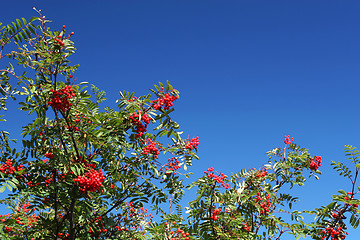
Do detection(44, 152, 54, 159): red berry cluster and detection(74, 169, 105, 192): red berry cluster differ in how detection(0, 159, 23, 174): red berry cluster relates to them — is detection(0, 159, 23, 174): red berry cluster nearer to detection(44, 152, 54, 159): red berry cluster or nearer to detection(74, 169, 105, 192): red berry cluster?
A: detection(44, 152, 54, 159): red berry cluster

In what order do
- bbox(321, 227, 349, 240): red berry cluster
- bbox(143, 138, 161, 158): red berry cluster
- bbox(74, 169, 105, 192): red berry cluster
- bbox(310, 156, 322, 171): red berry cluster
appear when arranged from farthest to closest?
bbox(310, 156, 322, 171): red berry cluster → bbox(143, 138, 161, 158): red berry cluster → bbox(321, 227, 349, 240): red berry cluster → bbox(74, 169, 105, 192): red berry cluster

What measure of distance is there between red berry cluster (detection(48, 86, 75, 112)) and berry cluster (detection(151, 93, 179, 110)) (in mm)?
1532

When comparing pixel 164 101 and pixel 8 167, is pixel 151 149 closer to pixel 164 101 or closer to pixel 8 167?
pixel 164 101

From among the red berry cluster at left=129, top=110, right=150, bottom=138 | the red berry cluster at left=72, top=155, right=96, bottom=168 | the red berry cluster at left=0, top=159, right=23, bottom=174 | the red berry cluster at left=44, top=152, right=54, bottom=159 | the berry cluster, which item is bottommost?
the red berry cluster at left=0, top=159, right=23, bottom=174

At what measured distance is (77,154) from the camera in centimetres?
607

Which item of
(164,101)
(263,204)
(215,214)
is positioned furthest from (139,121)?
(263,204)

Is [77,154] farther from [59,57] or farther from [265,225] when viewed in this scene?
[265,225]

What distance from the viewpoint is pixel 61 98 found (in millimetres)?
5414

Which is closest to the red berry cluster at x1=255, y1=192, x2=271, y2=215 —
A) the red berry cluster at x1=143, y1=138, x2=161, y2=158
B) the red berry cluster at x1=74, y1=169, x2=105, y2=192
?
the red berry cluster at x1=143, y1=138, x2=161, y2=158

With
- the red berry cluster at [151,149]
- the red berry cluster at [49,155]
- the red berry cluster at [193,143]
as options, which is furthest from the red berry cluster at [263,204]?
the red berry cluster at [49,155]

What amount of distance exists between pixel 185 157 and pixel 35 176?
3.05 meters

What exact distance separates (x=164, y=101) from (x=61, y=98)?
1836 millimetres

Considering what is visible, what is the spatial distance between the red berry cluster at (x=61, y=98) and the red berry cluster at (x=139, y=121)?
47.5 inches

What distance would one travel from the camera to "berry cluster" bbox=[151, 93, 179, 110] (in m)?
6.08
